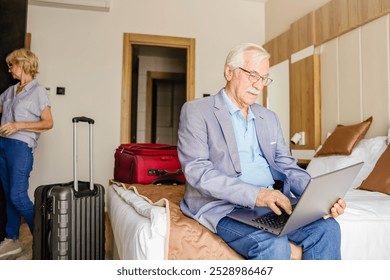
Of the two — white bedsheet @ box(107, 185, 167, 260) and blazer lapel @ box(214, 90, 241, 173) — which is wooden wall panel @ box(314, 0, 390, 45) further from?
white bedsheet @ box(107, 185, 167, 260)

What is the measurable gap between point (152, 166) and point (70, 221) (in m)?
0.75

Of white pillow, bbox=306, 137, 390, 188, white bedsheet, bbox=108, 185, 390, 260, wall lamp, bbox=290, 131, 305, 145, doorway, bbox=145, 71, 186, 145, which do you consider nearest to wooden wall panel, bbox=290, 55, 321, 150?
wall lamp, bbox=290, 131, 305, 145

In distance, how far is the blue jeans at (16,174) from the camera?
2.10m

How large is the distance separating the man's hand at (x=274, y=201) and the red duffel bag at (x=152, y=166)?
1135 millimetres

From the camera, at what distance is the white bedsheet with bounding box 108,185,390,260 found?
100 cm

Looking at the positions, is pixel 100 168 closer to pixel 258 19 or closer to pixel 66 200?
pixel 66 200

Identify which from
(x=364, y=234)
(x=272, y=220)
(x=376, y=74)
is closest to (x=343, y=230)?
(x=364, y=234)

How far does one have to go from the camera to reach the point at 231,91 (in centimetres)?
131

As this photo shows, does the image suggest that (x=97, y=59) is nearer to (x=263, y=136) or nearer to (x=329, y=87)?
(x=329, y=87)

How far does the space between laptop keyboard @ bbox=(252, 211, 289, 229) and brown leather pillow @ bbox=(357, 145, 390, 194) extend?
0.94 meters

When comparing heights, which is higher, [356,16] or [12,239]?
[356,16]

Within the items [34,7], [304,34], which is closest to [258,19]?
[304,34]
